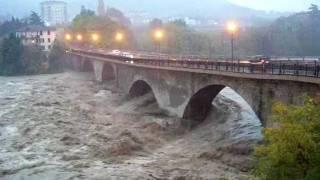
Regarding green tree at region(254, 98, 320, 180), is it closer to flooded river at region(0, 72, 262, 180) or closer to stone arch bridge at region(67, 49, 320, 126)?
Answer: stone arch bridge at region(67, 49, 320, 126)

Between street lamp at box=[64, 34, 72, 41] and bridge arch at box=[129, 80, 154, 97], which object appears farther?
street lamp at box=[64, 34, 72, 41]

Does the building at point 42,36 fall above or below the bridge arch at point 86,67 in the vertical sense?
above

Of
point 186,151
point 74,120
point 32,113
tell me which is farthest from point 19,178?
point 32,113

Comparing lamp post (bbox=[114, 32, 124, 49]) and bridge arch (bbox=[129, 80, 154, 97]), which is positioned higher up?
lamp post (bbox=[114, 32, 124, 49])

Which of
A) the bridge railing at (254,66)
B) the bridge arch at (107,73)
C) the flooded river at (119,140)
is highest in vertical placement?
the bridge railing at (254,66)

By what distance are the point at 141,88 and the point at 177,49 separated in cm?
6872

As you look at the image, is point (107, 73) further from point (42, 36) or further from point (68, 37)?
point (42, 36)

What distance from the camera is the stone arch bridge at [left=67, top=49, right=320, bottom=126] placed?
34375 millimetres

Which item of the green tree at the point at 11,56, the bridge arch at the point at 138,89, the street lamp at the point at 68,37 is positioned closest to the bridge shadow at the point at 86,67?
the green tree at the point at 11,56

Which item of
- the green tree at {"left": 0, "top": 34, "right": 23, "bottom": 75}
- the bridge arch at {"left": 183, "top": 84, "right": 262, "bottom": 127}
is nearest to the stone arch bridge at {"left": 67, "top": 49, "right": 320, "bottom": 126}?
the bridge arch at {"left": 183, "top": 84, "right": 262, "bottom": 127}

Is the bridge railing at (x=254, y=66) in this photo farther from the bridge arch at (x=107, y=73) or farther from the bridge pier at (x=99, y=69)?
the bridge pier at (x=99, y=69)

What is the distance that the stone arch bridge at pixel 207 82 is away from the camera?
113ft

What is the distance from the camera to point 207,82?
48.1 m

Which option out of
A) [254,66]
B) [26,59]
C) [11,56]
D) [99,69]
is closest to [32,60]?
[26,59]
